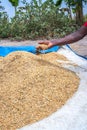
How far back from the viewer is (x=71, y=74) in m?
3.34

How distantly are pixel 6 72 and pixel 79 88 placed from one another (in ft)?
2.61

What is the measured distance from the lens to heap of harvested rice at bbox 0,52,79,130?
2537 millimetres

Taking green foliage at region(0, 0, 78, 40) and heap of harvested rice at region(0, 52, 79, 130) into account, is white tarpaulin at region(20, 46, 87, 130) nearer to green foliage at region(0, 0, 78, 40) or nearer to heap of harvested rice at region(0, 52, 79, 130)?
Result: heap of harvested rice at region(0, 52, 79, 130)

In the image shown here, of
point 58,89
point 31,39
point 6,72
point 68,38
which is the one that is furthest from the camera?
point 31,39

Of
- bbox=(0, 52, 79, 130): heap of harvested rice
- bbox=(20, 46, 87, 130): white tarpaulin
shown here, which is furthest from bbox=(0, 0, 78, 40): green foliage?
bbox=(20, 46, 87, 130): white tarpaulin

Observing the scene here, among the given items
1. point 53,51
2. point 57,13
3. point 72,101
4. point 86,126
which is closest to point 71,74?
point 72,101

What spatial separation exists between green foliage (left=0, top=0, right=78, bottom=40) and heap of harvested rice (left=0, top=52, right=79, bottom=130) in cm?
435

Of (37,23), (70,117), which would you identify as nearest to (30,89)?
(70,117)

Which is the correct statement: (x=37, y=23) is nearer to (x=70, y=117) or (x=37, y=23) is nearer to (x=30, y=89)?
(x=30, y=89)

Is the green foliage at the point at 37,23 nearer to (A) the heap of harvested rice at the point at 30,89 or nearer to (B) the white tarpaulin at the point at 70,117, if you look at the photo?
(A) the heap of harvested rice at the point at 30,89

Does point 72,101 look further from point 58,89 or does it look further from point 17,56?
point 17,56

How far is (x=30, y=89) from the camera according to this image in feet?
9.23

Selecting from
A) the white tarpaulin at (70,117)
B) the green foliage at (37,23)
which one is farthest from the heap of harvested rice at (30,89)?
the green foliage at (37,23)

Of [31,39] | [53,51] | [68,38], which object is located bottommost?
[31,39]
